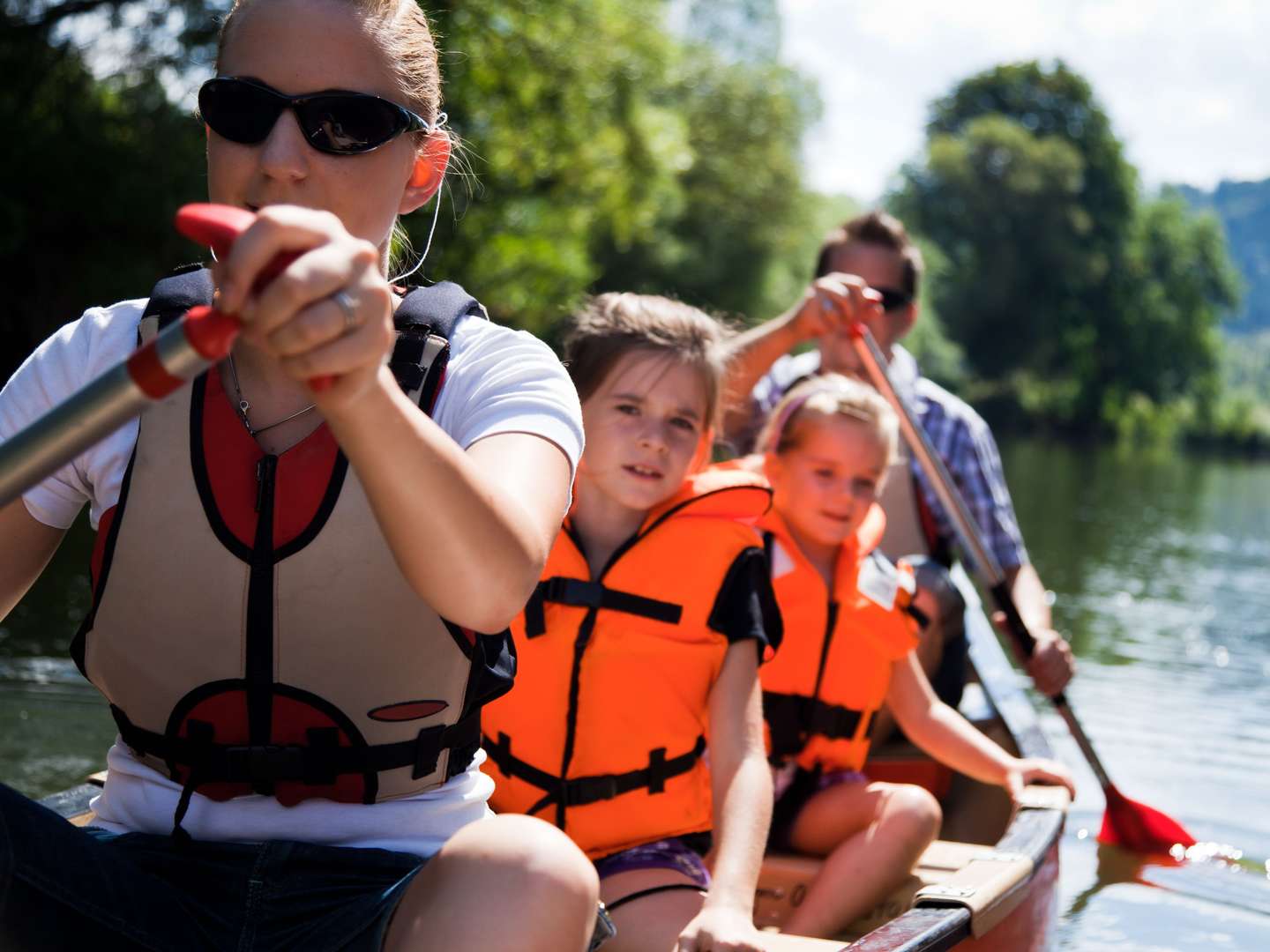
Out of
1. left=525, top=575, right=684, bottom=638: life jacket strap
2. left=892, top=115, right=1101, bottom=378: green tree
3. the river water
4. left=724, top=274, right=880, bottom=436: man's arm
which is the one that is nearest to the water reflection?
the river water

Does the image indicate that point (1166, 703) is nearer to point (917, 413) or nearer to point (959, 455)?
point (959, 455)

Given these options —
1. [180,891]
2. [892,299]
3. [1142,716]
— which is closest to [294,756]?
[180,891]

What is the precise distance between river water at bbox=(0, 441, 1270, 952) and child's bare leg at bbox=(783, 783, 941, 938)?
1.16 meters

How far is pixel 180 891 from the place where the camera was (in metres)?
1.25

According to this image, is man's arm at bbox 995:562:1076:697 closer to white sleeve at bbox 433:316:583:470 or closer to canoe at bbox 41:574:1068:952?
canoe at bbox 41:574:1068:952

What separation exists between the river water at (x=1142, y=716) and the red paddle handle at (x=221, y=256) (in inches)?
127

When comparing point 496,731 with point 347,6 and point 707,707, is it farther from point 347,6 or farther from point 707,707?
point 347,6

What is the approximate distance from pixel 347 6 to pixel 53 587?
5629 mm

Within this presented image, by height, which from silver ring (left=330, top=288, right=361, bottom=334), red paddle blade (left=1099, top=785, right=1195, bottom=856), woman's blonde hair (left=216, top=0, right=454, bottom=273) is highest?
woman's blonde hair (left=216, top=0, right=454, bottom=273)

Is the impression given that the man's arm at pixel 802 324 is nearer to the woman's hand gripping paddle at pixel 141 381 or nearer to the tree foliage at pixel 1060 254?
the woman's hand gripping paddle at pixel 141 381

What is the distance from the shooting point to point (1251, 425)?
1666 inches

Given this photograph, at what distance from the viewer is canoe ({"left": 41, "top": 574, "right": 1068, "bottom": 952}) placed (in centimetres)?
213

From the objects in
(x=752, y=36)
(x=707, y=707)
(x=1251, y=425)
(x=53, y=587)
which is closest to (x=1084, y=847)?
(x=707, y=707)

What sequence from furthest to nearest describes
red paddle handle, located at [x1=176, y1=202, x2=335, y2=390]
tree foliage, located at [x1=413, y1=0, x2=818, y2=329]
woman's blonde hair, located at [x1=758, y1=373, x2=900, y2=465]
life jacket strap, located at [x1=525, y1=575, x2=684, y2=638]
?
tree foliage, located at [x1=413, y1=0, x2=818, y2=329] → woman's blonde hair, located at [x1=758, y1=373, x2=900, y2=465] → life jacket strap, located at [x1=525, y1=575, x2=684, y2=638] → red paddle handle, located at [x1=176, y1=202, x2=335, y2=390]
